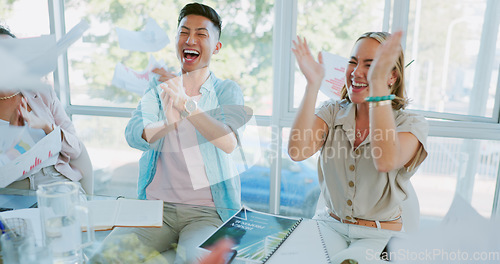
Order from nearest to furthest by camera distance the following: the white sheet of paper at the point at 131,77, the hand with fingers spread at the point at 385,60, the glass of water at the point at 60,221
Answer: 1. the glass of water at the point at 60,221
2. the hand with fingers spread at the point at 385,60
3. the white sheet of paper at the point at 131,77

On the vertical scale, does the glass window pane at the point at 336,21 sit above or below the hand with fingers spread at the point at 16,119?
above

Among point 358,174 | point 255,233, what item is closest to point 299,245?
point 255,233

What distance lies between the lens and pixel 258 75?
235 cm

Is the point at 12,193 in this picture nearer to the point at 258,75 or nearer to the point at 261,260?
the point at 261,260

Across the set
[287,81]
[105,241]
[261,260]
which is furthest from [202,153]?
[287,81]

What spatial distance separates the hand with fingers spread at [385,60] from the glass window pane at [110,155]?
77.9 inches

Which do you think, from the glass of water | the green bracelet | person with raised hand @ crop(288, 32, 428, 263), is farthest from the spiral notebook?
the green bracelet

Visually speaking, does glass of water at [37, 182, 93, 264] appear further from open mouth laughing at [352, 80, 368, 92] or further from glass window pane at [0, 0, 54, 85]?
glass window pane at [0, 0, 54, 85]

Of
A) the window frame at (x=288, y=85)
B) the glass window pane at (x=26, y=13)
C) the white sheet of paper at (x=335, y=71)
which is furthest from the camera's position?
the glass window pane at (x=26, y=13)

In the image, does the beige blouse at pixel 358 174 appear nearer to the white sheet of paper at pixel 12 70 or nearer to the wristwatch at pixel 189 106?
the wristwatch at pixel 189 106

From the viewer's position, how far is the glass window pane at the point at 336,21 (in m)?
2.10

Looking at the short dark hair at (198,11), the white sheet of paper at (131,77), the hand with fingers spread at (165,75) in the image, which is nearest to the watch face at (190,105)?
the hand with fingers spread at (165,75)

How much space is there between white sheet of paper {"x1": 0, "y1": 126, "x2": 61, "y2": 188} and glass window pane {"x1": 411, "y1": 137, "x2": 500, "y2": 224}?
75.0 inches

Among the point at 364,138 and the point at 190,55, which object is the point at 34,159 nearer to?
the point at 190,55
